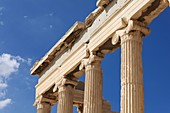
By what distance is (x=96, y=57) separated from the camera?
27297 mm

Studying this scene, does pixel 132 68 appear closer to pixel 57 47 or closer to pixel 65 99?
pixel 65 99

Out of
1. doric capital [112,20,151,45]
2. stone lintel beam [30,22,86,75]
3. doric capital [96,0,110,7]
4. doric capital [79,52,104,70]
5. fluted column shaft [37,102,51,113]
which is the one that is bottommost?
fluted column shaft [37,102,51,113]

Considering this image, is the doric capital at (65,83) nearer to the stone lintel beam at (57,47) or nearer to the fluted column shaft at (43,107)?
the stone lintel beam at (57,47)

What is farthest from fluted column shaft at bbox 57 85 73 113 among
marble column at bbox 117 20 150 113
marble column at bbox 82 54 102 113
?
marble column at bbox 117 20 150 113

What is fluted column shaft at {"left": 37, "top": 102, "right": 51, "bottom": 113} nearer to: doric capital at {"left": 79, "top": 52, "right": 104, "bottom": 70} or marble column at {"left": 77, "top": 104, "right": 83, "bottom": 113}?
marble column at {"left": 77, "top": 104, "right": 83, "bottom": 113}

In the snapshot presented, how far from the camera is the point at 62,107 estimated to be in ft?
100

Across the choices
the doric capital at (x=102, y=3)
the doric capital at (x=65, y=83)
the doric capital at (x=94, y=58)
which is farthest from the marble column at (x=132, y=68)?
the doric capital at (x=65, y=83)

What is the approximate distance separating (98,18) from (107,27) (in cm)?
185

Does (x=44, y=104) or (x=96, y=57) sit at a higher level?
(x=96, y=57)

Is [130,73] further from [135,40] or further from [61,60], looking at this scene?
[61,60]

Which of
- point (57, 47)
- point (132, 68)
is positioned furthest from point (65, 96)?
point (132, 68)

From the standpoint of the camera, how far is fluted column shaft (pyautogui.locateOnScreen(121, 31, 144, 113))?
22.4 m

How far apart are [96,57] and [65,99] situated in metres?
4.93

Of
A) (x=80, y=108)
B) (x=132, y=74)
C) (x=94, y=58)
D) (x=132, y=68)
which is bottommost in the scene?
(x=80, y=108)
